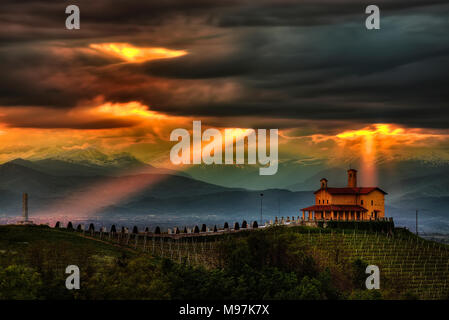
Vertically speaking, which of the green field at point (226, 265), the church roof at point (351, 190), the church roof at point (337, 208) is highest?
the church roof at point (351, 190)

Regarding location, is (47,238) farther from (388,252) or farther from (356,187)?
(356,187)

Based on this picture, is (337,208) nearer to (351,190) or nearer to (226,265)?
(351,190)

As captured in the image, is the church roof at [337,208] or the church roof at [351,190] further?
the church roof at [351,190]

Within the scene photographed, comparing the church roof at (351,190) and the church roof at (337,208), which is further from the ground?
the church roof at (351,190)

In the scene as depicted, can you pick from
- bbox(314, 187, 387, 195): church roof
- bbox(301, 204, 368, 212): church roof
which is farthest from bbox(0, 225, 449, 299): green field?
bbox(314, 187, 387, 195): church roof

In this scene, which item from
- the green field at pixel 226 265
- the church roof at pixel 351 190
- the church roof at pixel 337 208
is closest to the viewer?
the green field at pixel 226 265

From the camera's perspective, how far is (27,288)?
84500 millimetres

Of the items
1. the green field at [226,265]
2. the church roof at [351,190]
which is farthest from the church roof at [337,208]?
the green field at [226,265]

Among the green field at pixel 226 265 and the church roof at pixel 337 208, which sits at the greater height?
the church roof at pixel 337 208

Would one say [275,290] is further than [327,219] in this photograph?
No

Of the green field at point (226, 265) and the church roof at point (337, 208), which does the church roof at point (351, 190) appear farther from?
the green field at point (226, 265)

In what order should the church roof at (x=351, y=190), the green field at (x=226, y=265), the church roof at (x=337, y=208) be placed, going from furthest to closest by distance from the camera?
the church roof at (x=351, y=190) → the church roof at (x=337, y=208) → the green field at (x=226, y=265)
